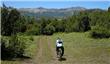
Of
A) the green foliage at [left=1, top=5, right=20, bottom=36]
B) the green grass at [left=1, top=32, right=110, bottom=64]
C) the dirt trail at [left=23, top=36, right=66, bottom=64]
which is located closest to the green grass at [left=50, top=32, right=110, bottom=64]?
the green grass at [left=1, top=32, right=110, bottom=64]

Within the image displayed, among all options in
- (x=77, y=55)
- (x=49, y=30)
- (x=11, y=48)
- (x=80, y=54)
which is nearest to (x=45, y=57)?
(x=11, y=48)

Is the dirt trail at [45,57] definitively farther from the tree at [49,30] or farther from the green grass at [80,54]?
the tree at [49,30]

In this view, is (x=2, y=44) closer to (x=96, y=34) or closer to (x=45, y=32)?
(x=96, y=34)

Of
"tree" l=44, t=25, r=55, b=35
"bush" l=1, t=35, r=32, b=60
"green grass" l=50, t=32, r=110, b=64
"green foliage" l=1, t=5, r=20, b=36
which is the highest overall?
"green foliage" l=1, t=5, r=20, b=36

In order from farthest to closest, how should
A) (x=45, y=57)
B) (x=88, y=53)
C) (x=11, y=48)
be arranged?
1. (x=88, y=53)
2. (x=45, y=57)
3. (x=11, y=48)

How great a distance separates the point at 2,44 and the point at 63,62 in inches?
233

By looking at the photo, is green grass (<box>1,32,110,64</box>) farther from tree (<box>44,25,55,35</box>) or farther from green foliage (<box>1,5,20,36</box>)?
tree (<box>44,25,55,35</box>)

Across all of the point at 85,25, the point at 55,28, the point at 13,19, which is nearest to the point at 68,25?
the point at 55,28

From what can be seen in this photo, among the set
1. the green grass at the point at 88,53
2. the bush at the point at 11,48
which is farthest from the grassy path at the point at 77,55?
the bush at the point at 11,48

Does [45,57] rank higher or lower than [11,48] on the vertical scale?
lower

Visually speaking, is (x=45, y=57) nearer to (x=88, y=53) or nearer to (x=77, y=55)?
(x=77, y=55)

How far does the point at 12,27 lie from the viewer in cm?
3250

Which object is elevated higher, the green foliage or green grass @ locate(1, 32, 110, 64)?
the green foliage

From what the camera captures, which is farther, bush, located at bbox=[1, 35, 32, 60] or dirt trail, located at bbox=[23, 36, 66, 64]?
bush, located at bbox=[1, 35, 32, 60]
